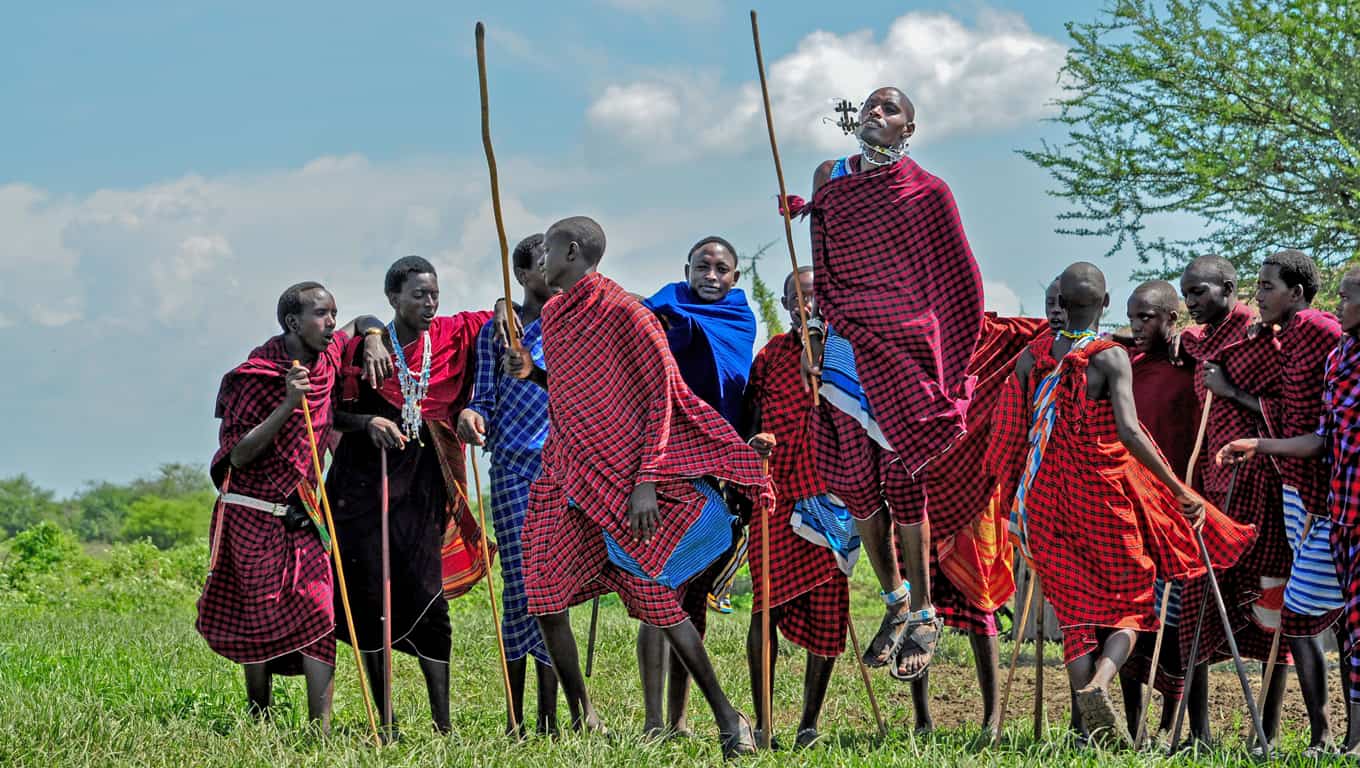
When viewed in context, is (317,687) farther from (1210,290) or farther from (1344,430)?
(1344,430)

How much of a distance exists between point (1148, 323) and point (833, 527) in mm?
1920

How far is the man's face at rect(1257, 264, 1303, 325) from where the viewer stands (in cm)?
715

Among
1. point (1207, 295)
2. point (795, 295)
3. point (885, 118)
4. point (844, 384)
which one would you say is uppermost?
point (885, 118)

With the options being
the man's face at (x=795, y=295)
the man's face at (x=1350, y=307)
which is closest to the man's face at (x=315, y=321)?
the man's face at (x=795, y=295)

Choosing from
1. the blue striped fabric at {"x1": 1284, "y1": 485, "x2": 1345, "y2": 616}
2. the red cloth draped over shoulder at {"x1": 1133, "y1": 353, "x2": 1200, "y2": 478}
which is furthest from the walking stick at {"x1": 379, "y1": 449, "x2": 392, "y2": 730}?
the blue striped fabric at {"x1": 1284, "y1": 485, "x2": 1345, "y2": 616}

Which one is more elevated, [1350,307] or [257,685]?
[1350,307]

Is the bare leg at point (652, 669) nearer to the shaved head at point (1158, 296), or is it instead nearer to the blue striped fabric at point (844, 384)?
the blue striped fabric at point (844, 384)

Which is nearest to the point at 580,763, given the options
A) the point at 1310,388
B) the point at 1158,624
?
the point at 1158,624

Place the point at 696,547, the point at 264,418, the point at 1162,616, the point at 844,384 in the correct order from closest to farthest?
the point at 696,547, the point at 844,384, the point at 1162,616, the point at 264,418

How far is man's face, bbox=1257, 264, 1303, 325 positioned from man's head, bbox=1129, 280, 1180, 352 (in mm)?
429

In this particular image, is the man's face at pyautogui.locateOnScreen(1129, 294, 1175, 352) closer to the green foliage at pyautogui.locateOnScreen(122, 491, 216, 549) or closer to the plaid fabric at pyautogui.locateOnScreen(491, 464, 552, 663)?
the plaid fabric at pyautogui.locateOnScreen(491, 464, 552, 663)

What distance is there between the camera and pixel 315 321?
7348 mm

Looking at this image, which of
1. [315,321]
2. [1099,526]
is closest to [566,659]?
[315,321]

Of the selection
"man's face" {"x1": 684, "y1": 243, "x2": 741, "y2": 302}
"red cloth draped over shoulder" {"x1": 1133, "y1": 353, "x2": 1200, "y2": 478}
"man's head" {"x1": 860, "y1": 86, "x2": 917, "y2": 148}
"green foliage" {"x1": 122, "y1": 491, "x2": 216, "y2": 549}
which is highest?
"green foliage" {"x1": 122, "y1": 491, "x2": 216, "y2": 549}
